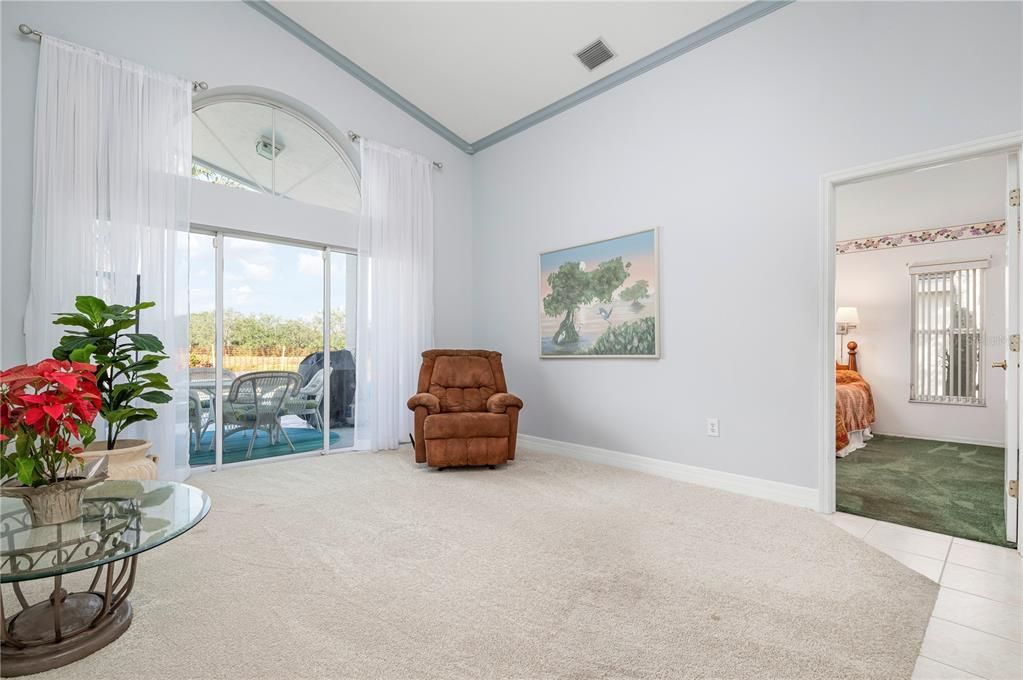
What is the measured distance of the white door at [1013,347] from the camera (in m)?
2.29

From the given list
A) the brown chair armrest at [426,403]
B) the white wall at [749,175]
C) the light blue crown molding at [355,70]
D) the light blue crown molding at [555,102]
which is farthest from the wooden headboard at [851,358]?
the light blue crown molding at [355,70]

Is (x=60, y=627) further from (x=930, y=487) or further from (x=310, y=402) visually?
(x=930, y=487)

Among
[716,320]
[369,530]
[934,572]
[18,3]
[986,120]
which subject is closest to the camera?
[934,572]

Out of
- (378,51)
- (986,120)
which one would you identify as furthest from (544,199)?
(986,120)

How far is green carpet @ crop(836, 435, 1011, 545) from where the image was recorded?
2.66 meters

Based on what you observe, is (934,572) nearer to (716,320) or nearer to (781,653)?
(781,653)

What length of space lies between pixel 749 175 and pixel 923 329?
13.1 feet

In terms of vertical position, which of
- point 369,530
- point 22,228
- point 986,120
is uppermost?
point 986,120

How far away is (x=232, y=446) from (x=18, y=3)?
3209 mm

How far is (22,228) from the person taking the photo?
113 inches

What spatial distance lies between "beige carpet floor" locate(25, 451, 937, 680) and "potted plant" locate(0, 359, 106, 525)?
1.66 feet

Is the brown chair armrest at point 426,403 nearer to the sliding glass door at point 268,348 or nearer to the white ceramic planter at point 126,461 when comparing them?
the sliding glass door at point 268,348

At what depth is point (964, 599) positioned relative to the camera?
1.84 meters

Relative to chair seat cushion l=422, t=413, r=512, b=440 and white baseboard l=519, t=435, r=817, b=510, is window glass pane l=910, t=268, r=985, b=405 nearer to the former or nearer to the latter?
white baseboard l=519, t=435, r=817, b=510
